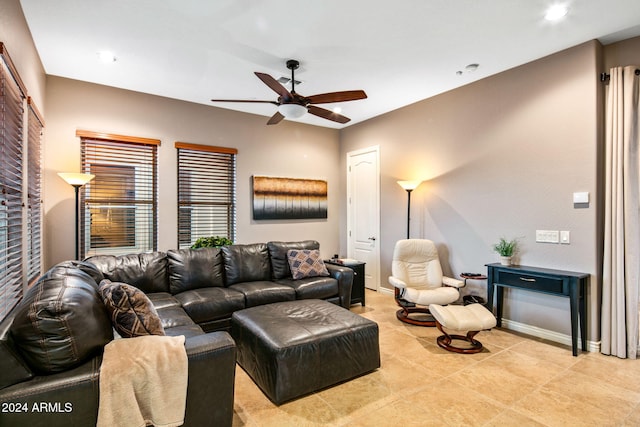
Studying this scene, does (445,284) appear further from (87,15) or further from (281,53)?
(87,15)

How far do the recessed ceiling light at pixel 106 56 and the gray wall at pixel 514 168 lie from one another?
377cm

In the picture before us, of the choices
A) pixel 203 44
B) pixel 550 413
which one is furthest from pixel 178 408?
pixel 203 44

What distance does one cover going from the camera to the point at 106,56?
3287 millimetres

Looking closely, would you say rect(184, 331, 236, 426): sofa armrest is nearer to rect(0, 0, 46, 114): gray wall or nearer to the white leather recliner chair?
rect(0, 0, 46, 114): gray wall

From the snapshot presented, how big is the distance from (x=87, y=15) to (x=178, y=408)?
9.93ft

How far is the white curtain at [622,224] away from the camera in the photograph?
9.43ft

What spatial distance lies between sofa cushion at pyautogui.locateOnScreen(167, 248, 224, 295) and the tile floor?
130 cm

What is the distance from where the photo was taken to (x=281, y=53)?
3.25 m

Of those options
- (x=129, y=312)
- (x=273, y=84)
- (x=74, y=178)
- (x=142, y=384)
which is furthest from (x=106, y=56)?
(x=142, y=384)

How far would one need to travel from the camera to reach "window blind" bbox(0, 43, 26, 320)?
2057mm

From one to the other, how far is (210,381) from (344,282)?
261 cm

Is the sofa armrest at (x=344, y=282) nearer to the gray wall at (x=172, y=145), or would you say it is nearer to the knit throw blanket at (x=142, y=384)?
the gray wall at (x=172, y=145)

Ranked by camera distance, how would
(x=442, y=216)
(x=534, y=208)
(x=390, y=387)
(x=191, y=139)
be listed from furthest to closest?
(x=191, y=139), (x=442, y=216), (x=534, y=208), (x=390, y=387)

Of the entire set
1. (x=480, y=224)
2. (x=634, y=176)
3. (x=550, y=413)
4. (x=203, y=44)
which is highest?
(x=203, y=44)
